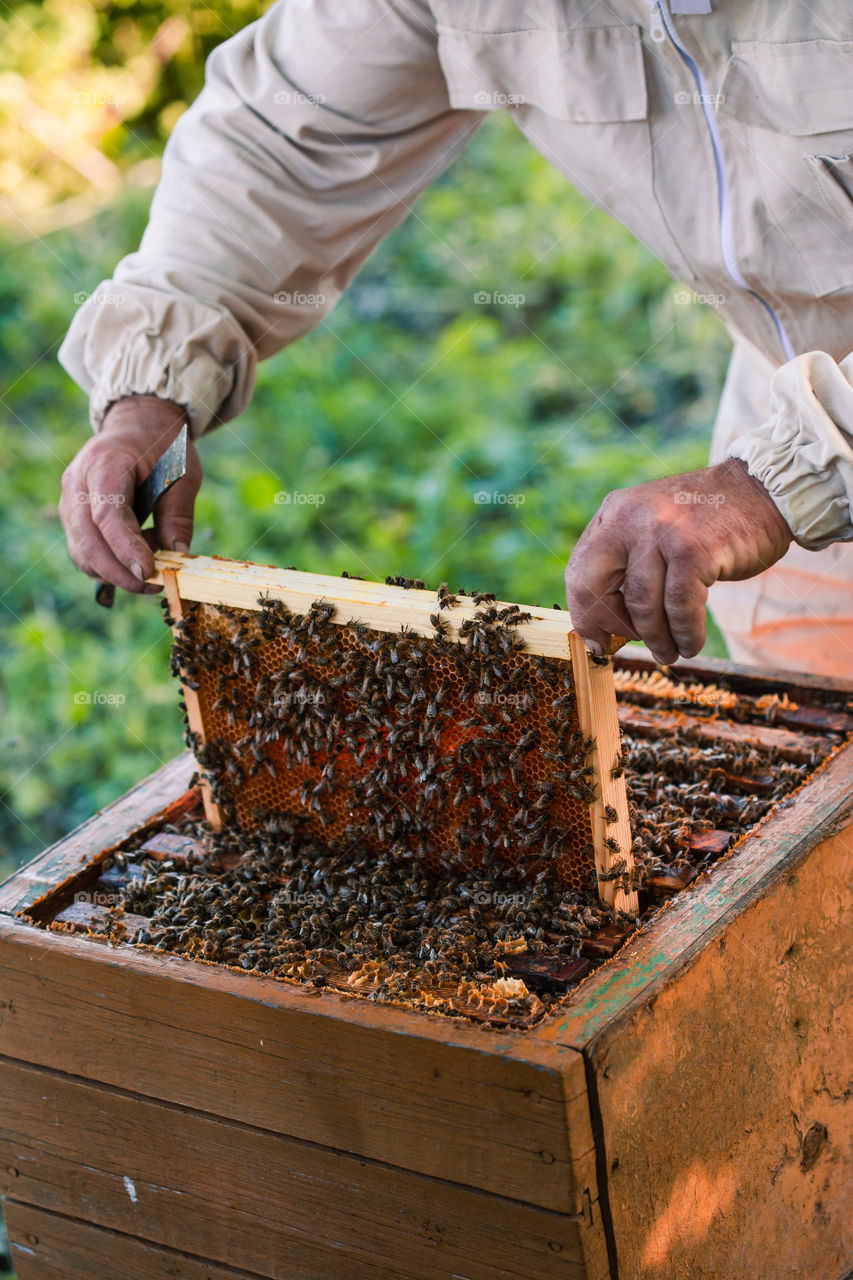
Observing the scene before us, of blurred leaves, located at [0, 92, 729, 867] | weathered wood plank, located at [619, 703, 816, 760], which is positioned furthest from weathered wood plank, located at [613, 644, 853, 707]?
blurred leaves, located at [0, 92, 729, 867]

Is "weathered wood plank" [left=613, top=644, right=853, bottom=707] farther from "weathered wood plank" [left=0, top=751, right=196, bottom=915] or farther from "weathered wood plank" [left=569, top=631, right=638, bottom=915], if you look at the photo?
"weathered wood plank" [left=0, top=751, right=196, bottom=915]

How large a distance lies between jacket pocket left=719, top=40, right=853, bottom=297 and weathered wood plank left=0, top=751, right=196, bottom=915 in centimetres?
177

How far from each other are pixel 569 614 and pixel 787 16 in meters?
1.30

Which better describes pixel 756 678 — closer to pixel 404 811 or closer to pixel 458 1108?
pixel 404 811

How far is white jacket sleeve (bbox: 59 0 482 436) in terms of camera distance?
9.54 ft

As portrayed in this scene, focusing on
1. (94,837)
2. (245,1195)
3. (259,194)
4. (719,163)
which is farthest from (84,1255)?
(719,163)

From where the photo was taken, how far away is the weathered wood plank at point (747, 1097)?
1.81m

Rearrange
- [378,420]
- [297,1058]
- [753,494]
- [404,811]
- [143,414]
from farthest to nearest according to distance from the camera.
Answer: [378,420], [143,414], [404,811], [753,494], [297,1058]

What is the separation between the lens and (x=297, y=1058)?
1883mm

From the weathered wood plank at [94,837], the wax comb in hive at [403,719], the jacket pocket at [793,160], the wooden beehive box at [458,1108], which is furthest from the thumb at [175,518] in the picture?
the jacket pocket at [793,160]

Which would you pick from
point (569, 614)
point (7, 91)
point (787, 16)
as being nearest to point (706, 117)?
point (787, 16)

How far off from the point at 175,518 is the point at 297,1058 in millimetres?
1296

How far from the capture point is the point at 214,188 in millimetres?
3037

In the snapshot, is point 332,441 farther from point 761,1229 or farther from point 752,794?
point 761,1229
